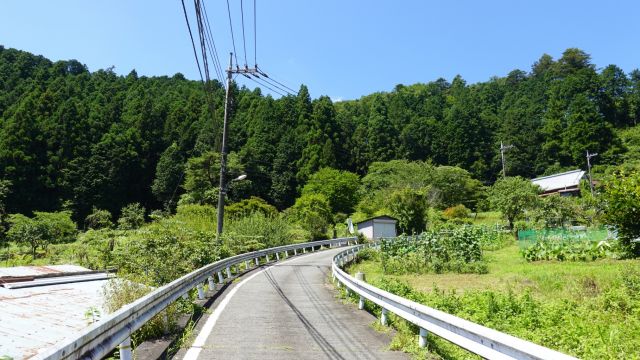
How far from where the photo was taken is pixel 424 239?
25.8 meters

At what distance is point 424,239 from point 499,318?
1682 centimetres

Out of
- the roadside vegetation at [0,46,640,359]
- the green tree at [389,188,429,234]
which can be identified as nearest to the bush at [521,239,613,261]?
the roadside vegetation at [0,46,640,359]

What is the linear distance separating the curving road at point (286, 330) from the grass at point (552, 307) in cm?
77

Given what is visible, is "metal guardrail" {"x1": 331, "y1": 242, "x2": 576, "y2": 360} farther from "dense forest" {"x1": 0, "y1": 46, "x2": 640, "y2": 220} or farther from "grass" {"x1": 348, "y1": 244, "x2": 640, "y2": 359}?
"dense forest" {"x1": 0, "y1": 46, "x2": 640, "y2": 220}

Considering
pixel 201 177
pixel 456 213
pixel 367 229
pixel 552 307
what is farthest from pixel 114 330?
pixel 201 177

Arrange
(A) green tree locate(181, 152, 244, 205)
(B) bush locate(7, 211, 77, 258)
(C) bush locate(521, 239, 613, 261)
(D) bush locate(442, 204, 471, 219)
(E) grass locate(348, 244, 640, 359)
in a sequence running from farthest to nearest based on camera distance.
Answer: (A) green tree locate(181, 152, 244, 205) → (D) bush locate(442, 204, 471, 219) → (B) bush locate(7, 211, 77, 258) → (C) bush locate(521, 239, 613, 261) → (E) grass locate(348, 244, 640, 359)

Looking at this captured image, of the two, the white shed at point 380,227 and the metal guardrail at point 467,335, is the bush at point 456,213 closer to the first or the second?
the white shed at point 380,227

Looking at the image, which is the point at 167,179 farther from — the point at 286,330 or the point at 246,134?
the point at 286,330

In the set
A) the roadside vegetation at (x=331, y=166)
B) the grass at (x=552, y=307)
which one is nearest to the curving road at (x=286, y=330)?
the grass at (x=552, y=307)

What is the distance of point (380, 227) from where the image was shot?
49.4 m

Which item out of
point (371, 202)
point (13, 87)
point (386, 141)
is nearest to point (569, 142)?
point (386, 141)

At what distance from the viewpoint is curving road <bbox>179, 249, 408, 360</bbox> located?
650cm

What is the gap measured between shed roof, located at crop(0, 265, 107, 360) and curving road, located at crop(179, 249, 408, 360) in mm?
2543

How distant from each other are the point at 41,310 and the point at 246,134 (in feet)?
247
